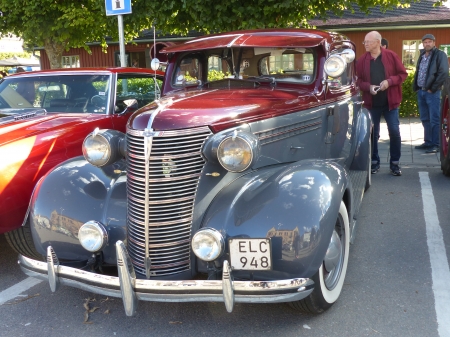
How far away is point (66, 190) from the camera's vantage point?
3.20m

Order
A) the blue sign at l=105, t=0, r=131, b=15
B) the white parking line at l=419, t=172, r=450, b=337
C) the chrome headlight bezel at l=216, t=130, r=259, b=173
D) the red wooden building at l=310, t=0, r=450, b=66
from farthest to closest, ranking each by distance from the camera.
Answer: the red wooden building at l=310, t=0, r=450, b=66, the blue sign at l=105, t=0, r=131, b=15, the white parking line at l=419, t=172, r=450, b=337, the chrome headlight bezel at l=216, t=130, r=259, b=173

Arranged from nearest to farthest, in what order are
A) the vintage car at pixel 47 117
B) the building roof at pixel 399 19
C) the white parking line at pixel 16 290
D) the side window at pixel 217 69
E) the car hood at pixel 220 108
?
the car hood at pixel 220 108, the white parking line at pixel 16 290, the vintage car at pixel 47 117, the side window at pixel 217 69, the building roof at pixel 399 19

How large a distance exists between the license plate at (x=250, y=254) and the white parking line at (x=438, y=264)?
1.17m

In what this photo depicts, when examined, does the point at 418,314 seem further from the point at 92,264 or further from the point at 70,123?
the point at 70,123

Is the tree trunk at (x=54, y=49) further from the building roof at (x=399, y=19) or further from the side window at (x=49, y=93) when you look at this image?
the side window at (x=49, y=93)

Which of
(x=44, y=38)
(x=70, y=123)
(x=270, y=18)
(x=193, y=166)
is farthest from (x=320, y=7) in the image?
(x=44, y=38)

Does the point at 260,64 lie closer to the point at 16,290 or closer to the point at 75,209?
the point at 75,209

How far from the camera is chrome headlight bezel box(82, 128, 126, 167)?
317 cm

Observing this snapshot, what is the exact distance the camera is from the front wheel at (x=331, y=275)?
9.53 feet

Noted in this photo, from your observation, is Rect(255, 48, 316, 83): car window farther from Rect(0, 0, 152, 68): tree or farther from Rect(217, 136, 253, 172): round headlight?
Rect(0, 0, 152, 68): tree

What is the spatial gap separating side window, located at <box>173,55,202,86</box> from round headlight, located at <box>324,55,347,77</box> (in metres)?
1.25

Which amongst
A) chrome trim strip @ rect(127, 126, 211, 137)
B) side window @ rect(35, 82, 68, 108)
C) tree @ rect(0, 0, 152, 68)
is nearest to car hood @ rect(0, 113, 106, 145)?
side window @ rect(35, 82, 68, 108)

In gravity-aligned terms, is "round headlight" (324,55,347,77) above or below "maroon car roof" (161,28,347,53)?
below

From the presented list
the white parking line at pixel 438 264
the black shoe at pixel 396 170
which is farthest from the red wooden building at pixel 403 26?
the white parking line at pixel 438 264
